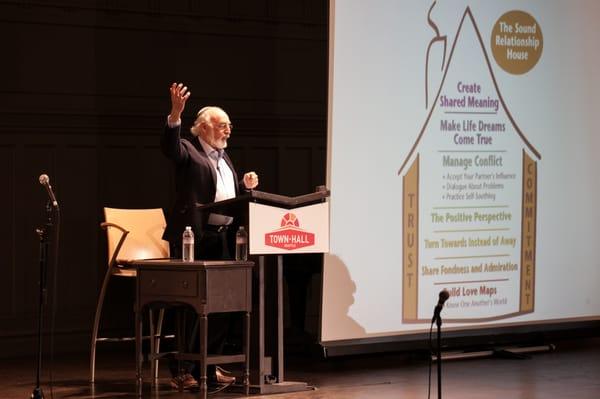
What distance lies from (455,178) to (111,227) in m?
2.24

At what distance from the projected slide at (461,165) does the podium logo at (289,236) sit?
806 millimetres

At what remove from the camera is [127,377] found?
617 cm

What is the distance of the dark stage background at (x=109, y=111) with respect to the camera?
6930 mm

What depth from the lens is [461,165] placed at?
695cm

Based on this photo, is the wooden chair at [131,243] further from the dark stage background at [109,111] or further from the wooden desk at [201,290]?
the dark stage background at [109,111]

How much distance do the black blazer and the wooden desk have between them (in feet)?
1.00

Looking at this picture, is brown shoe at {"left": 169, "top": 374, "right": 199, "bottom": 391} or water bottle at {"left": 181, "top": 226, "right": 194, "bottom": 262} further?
brown shoe at {"left": 169, "top": 374, "right": 199, "bottom": 391}

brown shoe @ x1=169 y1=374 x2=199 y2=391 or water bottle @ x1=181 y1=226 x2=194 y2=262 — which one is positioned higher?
water bottle @ x1=181 y1=226 x2=194 y2=262

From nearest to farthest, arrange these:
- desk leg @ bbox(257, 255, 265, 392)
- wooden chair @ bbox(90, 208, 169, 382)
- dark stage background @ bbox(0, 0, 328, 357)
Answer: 1. desk leg @ bbox(257, 255, 265, 392)
2. wooden chair @ bbox(90, 208, 169, 382)
3. dark stage background @ bbox(0, 0, 328, 357)

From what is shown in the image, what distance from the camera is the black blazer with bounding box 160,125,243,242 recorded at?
5.59 metres

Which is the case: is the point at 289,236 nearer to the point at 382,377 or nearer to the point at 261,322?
the point at 261,322

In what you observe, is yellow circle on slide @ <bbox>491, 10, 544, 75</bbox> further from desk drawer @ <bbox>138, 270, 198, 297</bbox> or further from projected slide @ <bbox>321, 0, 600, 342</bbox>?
desk drawer @ <bbox>138, 270, 198, 297</bbox>

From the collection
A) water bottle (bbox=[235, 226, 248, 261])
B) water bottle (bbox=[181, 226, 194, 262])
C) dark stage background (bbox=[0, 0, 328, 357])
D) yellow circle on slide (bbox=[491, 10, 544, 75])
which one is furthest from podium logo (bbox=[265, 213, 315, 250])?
yellow circle on slide (bbox=[491, 10, 544, 75])

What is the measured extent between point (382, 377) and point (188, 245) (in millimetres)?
1628
